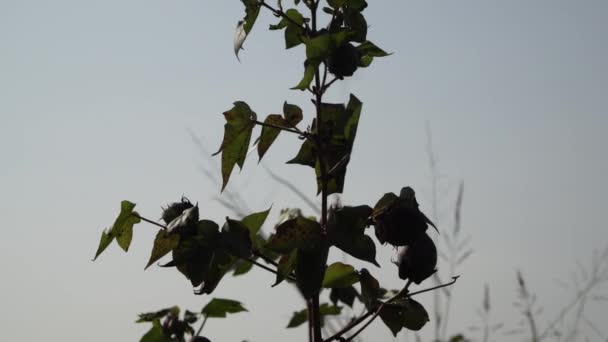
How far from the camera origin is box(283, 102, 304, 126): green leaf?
5.93ft

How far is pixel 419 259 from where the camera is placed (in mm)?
1569

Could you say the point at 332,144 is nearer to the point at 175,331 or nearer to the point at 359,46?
the point at 359,46

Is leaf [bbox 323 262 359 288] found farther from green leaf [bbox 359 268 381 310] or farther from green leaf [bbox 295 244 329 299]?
green leaf [bbox 295 244 329 299]

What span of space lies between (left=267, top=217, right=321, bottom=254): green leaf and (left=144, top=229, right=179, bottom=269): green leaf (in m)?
0.20

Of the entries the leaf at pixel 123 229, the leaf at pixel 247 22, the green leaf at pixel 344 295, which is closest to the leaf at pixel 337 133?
the leaf at pixel 247 22

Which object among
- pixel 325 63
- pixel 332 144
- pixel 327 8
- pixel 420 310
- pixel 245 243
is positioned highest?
pixel 327 8

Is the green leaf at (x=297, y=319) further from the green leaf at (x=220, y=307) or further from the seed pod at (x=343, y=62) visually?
the seed pod at (x=343, y=62)

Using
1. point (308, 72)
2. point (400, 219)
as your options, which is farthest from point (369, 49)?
point (400, 219)

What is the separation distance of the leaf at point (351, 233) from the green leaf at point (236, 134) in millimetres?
340

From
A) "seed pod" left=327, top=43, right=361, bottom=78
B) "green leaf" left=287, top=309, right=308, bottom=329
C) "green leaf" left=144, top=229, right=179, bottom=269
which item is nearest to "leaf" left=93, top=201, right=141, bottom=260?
"green leaf" left=144, top=229, right=179, bottom=269

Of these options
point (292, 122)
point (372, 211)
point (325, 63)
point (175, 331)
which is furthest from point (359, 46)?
point (175, 331)

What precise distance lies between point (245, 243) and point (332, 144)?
11.9 inches

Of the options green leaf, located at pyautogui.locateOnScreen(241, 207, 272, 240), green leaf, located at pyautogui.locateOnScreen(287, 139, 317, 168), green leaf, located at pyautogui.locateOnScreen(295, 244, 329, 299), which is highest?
green leaf, located at pyautogui.locateOnScreen(287, 139, 317, 168)

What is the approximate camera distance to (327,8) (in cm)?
188
